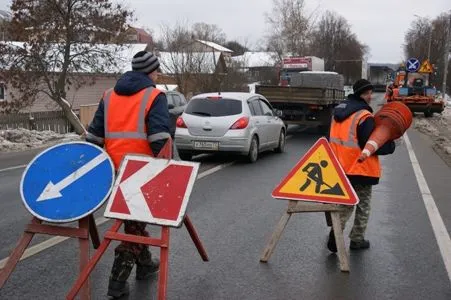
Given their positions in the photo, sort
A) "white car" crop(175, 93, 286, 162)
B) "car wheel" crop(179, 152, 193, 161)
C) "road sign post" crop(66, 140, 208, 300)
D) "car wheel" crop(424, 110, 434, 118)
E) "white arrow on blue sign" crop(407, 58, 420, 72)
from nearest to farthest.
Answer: "road sign post" crop(66, 140, 208, 300) → "white car" crop(175, 93, 286, 162) → "car wheel" crop(179, 152, 193, 161) → "white arrow on blue sign" crop(407, 58, 420, 72) → "car wheel" crop(424, 110, 434, 118)

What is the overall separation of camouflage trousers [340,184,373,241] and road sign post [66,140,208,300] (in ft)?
7.49

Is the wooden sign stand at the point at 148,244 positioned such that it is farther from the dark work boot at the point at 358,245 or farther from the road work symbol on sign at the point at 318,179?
the dark work boot at the point at 358,245

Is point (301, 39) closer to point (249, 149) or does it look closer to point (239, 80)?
point (239, 80)

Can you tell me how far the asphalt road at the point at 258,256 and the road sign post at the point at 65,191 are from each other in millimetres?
633

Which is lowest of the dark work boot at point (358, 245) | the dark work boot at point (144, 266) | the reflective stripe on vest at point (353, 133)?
the dark work boot at point (358, 245)

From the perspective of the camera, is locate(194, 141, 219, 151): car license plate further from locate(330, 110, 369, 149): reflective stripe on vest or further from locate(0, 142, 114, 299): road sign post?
locate(0, 142, 114, 299): road sign post

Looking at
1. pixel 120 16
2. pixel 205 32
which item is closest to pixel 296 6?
pixel 205 32

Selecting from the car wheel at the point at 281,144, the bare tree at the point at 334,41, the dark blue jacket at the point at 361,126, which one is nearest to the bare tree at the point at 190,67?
the car wheel at the point at 281,144

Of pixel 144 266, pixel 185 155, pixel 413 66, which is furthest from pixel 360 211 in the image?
pixel 413 66

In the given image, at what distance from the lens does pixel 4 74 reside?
2152 centimetres

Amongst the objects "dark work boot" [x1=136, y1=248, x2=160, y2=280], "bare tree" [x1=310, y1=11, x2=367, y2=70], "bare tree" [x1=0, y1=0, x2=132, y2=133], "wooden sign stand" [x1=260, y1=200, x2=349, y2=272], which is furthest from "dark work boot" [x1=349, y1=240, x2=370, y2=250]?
"bare tree" [x1=310, y1=11, x2=367, y2=70]

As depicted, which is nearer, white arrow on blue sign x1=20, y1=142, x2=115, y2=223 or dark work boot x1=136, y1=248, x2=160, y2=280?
white arrow on blue sign x1=20, y1=142, x2=115, y2=223

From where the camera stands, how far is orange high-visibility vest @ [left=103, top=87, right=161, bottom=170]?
4613 millimetres

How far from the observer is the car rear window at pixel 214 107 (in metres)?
12.9
